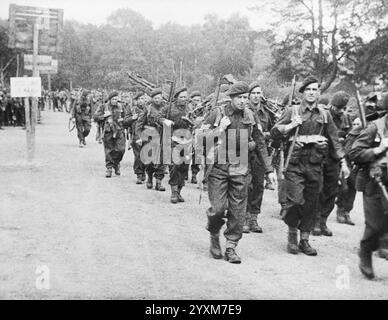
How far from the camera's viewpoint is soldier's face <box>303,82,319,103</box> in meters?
7.34

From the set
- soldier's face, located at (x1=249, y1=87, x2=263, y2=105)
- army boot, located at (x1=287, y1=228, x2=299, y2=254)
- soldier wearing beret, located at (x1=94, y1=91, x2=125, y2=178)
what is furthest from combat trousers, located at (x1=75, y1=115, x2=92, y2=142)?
army boot, located at (x1=287, y1=228, x2=299, y2=254)

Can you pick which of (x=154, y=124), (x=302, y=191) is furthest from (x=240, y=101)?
(x=154, y=124)

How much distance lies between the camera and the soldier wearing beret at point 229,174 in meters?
6.93

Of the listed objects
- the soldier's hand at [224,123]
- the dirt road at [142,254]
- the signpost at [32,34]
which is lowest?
the dirt road at [142,254]

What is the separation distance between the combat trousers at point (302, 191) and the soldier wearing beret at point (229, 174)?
594 mm

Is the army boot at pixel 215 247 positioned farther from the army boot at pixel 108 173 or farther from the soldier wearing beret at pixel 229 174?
the army boot at pixel 108 173

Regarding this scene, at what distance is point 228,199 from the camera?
276 inches

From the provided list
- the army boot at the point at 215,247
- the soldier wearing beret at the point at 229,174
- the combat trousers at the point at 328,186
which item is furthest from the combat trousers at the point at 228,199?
the combat trousers at the point at 328,186

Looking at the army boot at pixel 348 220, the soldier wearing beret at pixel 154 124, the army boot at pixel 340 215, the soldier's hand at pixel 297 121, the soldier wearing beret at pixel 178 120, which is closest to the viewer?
the soldier's hand at pixel 297 121

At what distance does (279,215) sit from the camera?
9969mm

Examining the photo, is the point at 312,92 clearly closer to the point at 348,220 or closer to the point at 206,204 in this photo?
the point at 348,220

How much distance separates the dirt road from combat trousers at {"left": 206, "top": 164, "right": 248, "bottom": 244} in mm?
420

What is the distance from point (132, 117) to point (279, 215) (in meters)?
4.50

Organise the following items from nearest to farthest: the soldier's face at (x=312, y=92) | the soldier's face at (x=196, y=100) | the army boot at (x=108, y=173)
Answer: the soldier's face at (x=312, y=92)
the army boot at (x=108, y=173)
the soldier's face at (x=196, y=100)
